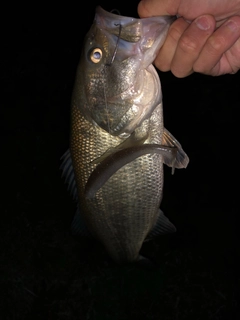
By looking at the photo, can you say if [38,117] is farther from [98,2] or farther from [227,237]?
[227,237]

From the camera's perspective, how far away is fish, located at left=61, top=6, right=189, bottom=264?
122 centimetres


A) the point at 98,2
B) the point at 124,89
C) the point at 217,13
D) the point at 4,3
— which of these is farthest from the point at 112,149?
the point at 4,3

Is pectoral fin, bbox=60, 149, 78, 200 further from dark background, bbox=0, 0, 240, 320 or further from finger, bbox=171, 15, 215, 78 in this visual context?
dark background, bbox=0, 0, 240, 320

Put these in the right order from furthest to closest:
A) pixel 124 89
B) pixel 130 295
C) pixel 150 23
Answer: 1. pixel 130 295
2. pixel 124 89
3. pixel 150 23

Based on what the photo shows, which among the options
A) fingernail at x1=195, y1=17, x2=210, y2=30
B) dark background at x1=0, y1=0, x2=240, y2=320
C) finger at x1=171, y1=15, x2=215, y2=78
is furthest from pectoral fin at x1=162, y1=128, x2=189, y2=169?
dark background at x1=0, y1=0, x2=240, y2=320

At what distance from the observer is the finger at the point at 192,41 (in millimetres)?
1317

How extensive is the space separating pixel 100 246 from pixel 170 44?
2242 mm

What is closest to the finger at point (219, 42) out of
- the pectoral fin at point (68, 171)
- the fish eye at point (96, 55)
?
the fish eye at point (96, 55)

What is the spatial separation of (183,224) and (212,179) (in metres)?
0.55

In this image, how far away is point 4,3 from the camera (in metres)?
4.03

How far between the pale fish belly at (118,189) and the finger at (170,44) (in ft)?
1.32

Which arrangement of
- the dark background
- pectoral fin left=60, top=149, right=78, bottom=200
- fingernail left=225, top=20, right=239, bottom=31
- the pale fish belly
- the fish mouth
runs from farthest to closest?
the dark background → pectoral fin left=60, top=149, right=78, bottom=200 → the pale fish belly → fingernail left=225, top=20, right=239, bottom=31 → the fish mouth

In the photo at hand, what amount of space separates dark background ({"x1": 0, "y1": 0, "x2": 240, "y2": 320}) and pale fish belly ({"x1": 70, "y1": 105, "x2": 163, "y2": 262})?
1.43 metres

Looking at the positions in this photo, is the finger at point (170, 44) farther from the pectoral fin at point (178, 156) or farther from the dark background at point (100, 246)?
the dark background at point (100, 246)
